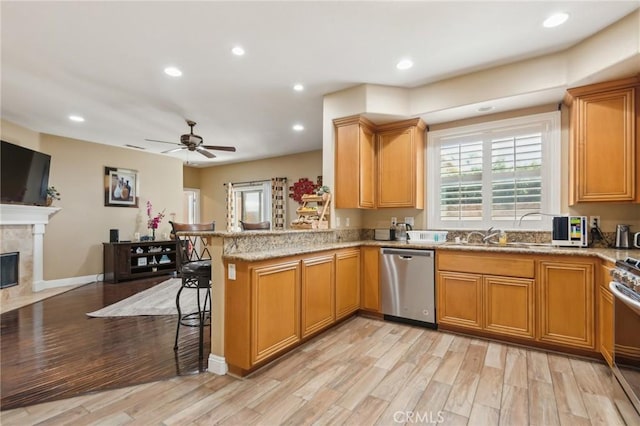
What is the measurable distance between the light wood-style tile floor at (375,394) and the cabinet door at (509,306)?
0.68ft

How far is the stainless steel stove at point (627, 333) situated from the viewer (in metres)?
1.78

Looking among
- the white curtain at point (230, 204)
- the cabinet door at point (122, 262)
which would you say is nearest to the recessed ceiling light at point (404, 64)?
the cabinet door at point (122, 262)

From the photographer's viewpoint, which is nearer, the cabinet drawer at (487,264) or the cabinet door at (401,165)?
the cabinet drawer at (487,264)

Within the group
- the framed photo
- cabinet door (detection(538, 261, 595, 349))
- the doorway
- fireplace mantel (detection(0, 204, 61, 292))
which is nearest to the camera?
cabinet door (detection(538, 261, 595, 349))

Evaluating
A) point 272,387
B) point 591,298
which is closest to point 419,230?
point 591,298

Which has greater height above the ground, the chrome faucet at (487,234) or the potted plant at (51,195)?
the potted plant at (51,195)

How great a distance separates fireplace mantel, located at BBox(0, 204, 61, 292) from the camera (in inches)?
184

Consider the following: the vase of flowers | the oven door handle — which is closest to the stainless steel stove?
the oven door handle

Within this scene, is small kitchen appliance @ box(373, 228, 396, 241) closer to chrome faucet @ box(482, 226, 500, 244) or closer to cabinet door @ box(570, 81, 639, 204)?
chrome faucet @ box(482, 226, 500, 244)

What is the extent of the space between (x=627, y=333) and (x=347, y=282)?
2.29 meters

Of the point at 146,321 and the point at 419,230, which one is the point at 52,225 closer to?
the point at 146,321

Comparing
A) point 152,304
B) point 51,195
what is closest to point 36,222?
point 51,195

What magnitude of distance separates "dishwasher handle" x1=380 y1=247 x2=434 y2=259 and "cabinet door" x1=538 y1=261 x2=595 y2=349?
39.4 inches

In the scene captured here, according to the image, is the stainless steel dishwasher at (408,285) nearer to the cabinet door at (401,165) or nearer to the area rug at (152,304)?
the cabinet door at (401,165)
